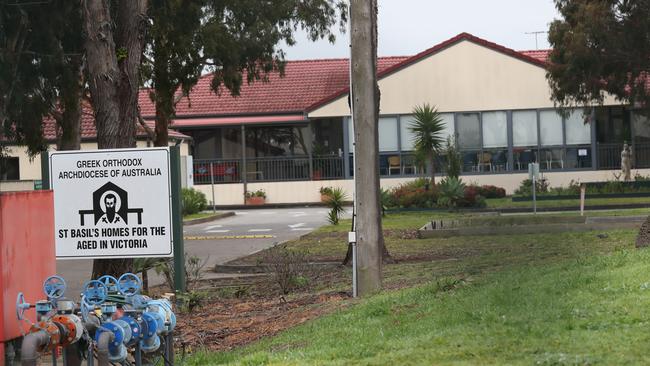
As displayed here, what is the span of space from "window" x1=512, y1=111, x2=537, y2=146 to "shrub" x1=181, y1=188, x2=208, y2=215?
1319 cm

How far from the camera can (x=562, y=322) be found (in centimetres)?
755

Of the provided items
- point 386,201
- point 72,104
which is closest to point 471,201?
point 386,201

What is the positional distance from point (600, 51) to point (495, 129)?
10.2 m

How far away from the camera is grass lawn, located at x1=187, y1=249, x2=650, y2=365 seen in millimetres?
6758

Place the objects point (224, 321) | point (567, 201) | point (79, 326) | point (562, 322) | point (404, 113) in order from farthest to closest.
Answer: point (404, 113)
point (567, 201)
point (224, 321)
point (562, 322)
point (79, 326)

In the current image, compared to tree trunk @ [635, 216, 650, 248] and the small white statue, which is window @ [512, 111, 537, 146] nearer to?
the small white statue

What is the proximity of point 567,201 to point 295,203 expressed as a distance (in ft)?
50.9

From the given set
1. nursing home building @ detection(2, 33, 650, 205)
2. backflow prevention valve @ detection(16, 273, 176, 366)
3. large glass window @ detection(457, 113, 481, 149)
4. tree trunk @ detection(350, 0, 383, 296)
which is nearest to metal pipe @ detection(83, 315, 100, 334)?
backflow prevention valve @ detection(16, 273, 176, 366)

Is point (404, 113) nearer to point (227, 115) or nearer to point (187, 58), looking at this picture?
point (227, 115)

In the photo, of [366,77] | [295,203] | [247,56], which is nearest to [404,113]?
[295,203]

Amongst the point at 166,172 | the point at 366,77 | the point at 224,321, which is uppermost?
the point at 366,77

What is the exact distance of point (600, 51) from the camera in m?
34.9

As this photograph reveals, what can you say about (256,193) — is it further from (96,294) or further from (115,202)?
(96,294)

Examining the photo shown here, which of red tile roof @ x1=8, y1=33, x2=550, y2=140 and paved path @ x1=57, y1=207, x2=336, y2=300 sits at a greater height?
red tile roof @ x1=8, y1=33, x2=550, y2=140
